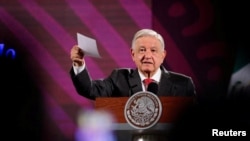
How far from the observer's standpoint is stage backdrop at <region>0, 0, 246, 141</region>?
8.35 ft

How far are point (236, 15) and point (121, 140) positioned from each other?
76 cm

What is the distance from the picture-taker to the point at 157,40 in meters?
2.57

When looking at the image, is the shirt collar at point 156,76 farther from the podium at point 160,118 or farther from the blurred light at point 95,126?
the blurred light at point 95,126

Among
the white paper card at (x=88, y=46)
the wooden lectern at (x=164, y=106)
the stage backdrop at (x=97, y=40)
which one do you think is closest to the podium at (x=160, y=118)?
the wooden lectern at (x=164, y=106)

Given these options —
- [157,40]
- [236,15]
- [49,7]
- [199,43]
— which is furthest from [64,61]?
[236,15]

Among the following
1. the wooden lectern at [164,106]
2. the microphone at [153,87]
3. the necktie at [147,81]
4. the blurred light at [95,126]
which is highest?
the necktie at [147,81]

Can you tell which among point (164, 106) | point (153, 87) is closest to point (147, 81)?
point (153, 87)

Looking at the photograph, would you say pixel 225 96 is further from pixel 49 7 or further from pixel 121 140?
pixel 49 7

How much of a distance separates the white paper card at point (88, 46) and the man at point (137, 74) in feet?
0.08

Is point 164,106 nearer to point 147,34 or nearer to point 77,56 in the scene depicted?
point 147,34

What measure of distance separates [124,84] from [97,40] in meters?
0.24

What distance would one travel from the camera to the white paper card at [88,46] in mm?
2541

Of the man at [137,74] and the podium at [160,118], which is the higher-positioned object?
the man at [137,74]

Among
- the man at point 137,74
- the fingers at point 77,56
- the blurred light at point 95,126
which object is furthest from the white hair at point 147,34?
the blurred light at point 95,126
